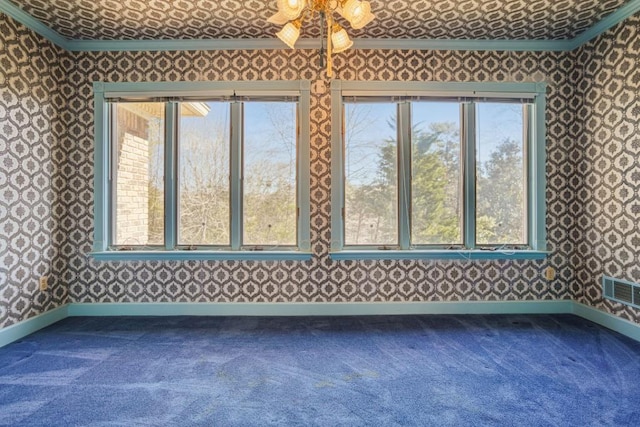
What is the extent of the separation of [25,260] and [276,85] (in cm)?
275

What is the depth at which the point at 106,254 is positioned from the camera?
3236mm

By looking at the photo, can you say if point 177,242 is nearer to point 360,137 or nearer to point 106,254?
point 106,254

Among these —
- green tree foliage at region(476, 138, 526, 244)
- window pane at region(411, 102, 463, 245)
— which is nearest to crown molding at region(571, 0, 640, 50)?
green tree foliage at region(476, 138, 526, 244)

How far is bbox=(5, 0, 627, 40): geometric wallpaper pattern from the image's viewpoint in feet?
8.87

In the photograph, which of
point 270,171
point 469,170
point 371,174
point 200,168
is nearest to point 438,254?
point 469,170

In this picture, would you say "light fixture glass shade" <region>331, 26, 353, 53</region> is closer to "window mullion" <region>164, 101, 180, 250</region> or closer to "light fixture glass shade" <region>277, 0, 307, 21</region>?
"light fixture glass shade" <region>277, 0, 307, 21</region>

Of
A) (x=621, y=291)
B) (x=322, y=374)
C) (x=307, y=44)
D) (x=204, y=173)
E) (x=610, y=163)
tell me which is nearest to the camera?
(x=322, y=374)

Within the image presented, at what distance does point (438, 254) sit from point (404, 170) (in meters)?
0.91

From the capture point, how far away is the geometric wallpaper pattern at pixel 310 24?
8.87ft

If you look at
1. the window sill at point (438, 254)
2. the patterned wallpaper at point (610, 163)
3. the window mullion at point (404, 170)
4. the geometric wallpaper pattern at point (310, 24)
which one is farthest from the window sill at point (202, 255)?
the patterned wallpaper at point (610, 163)

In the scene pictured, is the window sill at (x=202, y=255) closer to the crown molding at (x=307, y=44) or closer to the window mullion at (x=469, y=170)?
the window mullion at (x=469, y=170)

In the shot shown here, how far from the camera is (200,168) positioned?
3350 millimetres

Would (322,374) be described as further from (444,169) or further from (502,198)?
(502,198)

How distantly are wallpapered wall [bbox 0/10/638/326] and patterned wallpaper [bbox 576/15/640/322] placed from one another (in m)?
0.09
